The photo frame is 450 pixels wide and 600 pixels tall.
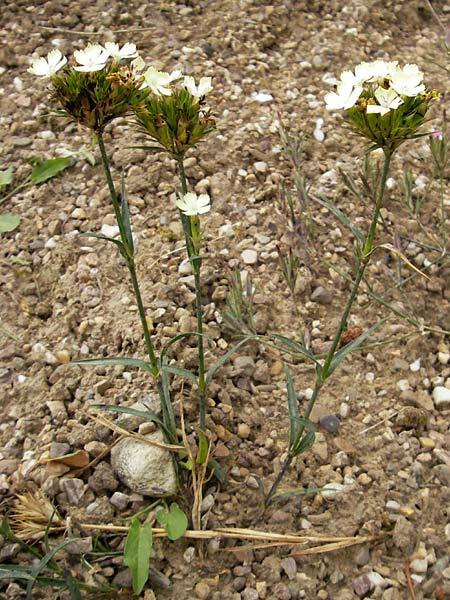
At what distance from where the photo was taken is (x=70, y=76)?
1571 mm

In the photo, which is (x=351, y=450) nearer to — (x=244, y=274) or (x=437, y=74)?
(x=244, y=274)

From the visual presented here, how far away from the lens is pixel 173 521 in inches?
77.0

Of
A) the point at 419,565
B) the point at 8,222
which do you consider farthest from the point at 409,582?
the point at 8,222

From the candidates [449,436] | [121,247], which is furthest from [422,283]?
[121,247]

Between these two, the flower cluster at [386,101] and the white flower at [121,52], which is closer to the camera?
the flower cluster at [386,101]

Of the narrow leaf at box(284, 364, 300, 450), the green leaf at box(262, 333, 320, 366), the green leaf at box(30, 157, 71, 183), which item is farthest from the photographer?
the green leaf at box(30, 157, 71, 183)

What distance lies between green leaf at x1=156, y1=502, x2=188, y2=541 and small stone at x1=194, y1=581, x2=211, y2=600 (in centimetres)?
14

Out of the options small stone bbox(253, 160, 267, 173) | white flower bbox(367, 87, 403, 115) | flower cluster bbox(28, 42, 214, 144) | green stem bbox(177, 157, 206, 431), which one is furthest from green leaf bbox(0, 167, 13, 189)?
white flower bbox(367, 87, 403, 115)

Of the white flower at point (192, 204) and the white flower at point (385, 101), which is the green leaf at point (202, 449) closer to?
the white flower at point (192, 204)

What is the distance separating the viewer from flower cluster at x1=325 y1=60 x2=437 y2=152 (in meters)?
1.47

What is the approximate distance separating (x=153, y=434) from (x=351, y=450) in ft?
2.00

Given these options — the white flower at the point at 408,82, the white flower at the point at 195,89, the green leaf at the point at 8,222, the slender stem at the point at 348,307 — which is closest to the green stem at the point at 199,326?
the white flower at the point at 195,89

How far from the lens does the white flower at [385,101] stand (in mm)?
1453

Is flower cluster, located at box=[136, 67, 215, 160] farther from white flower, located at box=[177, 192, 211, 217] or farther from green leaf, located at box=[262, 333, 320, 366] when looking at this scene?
green leaf, located at box=[262, 333, 320, 366]
